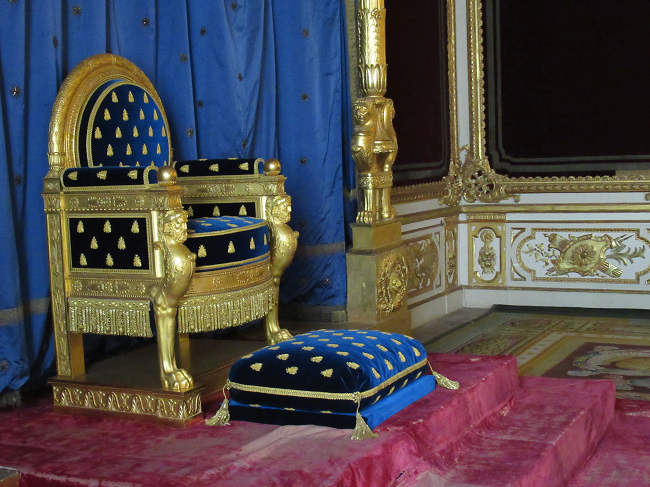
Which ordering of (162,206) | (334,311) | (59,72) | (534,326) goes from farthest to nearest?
(534,326) → (334,311) → (59,72) → (162,206)

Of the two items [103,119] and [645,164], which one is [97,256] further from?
[645,164]

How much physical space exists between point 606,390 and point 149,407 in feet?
5.29

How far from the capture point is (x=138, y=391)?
2523mm

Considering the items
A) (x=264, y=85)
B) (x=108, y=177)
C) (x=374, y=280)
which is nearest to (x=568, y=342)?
(x=374, y=280)

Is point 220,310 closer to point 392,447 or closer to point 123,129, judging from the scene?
point 392,447

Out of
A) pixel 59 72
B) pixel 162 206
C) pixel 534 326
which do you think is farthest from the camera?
pixel 534 326

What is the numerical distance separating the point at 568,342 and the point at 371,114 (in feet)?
4.97

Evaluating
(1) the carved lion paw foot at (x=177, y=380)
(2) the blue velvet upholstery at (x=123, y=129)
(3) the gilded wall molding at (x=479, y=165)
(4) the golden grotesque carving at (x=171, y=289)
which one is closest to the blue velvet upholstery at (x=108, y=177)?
(4) the golden grotesque carving at (x=171, y=289)

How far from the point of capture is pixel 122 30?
3.33 metres

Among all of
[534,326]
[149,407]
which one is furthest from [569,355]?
[149,407]

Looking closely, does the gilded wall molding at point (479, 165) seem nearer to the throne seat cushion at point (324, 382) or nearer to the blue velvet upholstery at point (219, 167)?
the blue velvet upholstery at point (219, 167)

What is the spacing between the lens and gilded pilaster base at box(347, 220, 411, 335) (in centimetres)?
374

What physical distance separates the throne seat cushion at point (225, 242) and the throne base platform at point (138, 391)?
15.4 inches

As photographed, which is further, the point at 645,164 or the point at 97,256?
the point at 645,164
